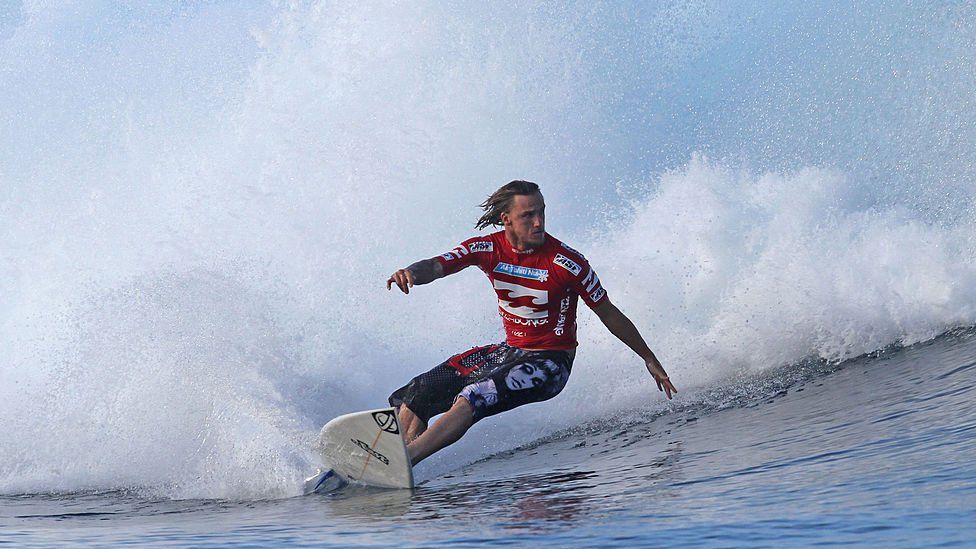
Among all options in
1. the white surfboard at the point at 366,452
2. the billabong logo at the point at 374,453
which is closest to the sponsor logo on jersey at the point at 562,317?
the white surfboard at the point at 366,452

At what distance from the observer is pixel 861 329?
9625 millimetres

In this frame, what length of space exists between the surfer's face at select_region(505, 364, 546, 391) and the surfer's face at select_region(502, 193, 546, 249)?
727mm

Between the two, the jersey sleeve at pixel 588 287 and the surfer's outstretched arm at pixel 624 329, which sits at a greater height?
the jersey sleeve at pixel 588 287

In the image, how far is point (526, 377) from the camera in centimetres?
643

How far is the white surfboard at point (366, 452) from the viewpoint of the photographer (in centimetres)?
598

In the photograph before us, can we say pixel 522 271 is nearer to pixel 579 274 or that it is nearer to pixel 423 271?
pixel 579 274

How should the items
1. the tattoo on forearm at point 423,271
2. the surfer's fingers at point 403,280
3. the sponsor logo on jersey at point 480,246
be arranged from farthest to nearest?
the sponsor logo on jersey at point 480,246, the tattoo on forearm at point 423,271, the surfer's fingers at point 403,280

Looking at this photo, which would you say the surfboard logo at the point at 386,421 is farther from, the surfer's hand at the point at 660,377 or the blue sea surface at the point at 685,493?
the surfer's hand at the point at 660,377

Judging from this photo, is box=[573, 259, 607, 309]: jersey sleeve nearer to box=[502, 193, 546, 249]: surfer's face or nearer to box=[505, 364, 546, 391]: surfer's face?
box=[502, 193, 546, 249]: surfer's face

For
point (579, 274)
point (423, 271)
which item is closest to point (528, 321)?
point (579, 274)

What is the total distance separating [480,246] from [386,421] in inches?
48.4

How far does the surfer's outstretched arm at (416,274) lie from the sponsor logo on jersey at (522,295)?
0.43 meters

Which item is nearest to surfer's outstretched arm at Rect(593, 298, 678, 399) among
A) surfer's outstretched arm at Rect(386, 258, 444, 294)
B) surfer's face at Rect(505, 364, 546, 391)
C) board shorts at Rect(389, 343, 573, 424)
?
board shorts at Rect(389, 343, 573, 424)

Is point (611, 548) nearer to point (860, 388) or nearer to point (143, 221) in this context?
point (860, 388)
